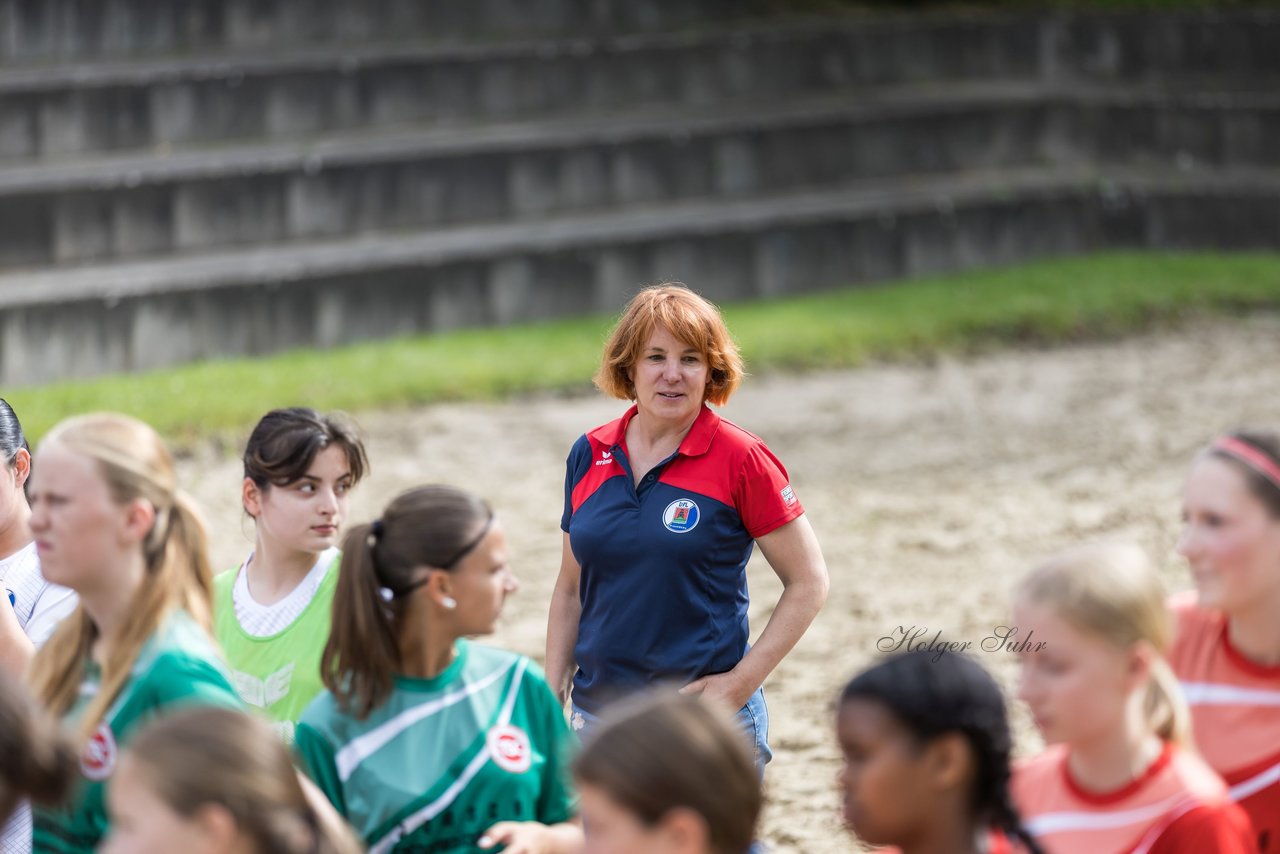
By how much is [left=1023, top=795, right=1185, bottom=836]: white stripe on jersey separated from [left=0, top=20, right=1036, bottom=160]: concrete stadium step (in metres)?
9.47

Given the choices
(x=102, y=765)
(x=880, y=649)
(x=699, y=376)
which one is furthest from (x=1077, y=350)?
(x=102, y=765)

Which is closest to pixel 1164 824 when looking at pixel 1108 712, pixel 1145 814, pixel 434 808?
pixel 1145 814

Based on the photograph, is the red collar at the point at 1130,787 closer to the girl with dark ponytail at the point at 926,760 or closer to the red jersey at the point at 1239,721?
the girl with dark ponytail at the point at 926,760

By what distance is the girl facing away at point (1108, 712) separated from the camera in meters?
2.42

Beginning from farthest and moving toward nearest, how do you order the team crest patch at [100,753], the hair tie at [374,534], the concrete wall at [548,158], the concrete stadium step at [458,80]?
the concrete stadium step at [458,80] < the concrete wall at [548,158] < the hair tie at [374,534] < the team crest patch at [100,753]

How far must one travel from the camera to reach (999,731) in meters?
2.42

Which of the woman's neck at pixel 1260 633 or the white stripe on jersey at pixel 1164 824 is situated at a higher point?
the woman's neck at pixel 1260 633

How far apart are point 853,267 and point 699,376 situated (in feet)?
26.5

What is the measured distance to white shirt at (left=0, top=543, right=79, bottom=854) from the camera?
3436 mm

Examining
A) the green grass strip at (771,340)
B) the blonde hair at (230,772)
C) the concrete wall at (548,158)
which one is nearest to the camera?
the blonde hair at (230,772)

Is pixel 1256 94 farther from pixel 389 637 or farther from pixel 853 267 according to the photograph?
pixel 389 637

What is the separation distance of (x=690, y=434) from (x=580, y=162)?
7892 millimetres

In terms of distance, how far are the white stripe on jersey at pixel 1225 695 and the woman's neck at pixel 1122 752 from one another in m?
0.33

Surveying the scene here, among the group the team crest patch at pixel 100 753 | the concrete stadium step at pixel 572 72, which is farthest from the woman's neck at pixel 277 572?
the concrete stadium step at pixel 572 72
